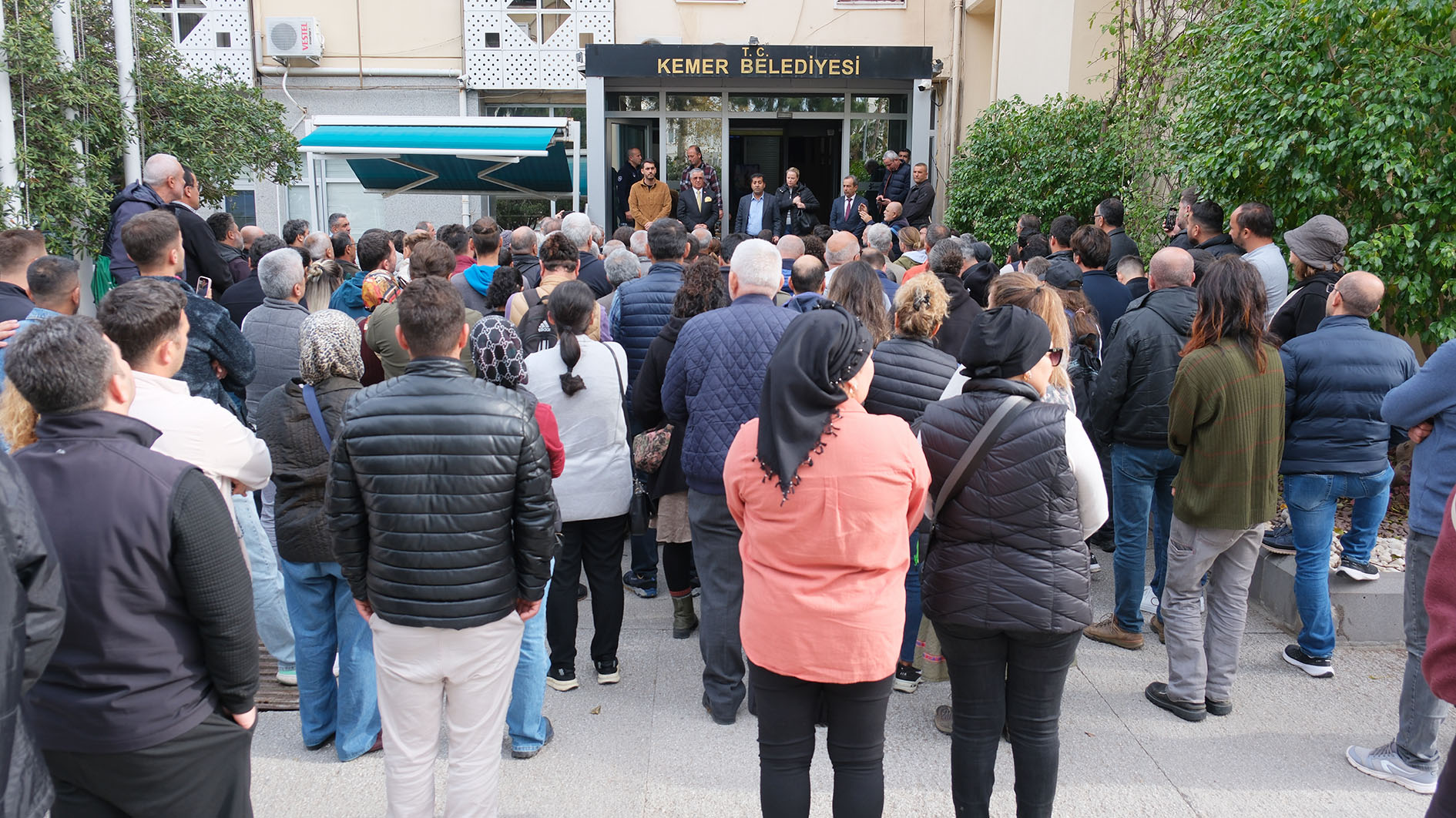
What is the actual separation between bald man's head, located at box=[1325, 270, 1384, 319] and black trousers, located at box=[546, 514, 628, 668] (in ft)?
11.0

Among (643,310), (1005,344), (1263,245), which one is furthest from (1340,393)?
(643,310)

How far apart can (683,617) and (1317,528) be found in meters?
3.03

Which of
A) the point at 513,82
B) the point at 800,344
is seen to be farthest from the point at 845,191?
the point at 800,344

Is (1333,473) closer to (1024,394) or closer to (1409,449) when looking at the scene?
(1024,394)

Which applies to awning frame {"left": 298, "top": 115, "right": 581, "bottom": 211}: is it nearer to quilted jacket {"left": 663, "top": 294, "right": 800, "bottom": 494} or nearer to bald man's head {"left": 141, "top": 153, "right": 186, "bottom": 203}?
bald man's head {"left": 141, "top": 153, "right": 186, "bottom": 203}

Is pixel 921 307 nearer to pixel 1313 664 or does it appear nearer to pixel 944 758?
pixel 944 758

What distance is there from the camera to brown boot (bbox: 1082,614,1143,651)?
16.2 ft

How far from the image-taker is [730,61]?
14.3m

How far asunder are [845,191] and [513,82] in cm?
719

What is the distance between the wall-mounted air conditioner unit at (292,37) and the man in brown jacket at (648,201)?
7105mm

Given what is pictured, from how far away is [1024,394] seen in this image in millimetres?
3113

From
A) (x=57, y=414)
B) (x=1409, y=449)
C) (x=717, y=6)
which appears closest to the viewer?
(x=57, y=414)

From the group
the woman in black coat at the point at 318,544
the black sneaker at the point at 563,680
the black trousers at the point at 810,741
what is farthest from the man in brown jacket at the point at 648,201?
the black trousers at the point at 810,741

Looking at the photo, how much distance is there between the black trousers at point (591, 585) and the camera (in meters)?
4.40
